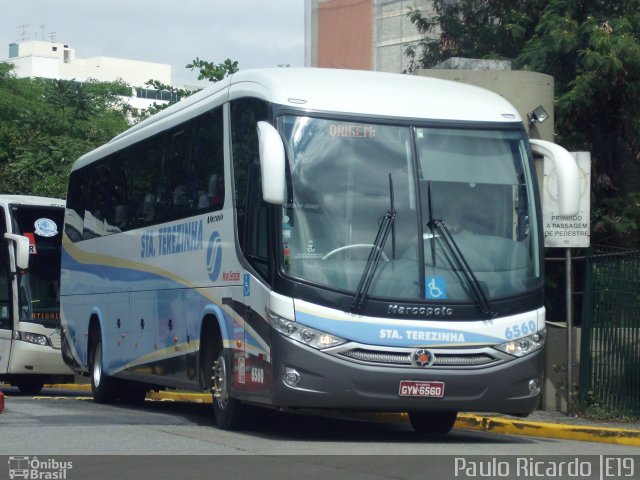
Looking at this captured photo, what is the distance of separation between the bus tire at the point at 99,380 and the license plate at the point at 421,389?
329 inches

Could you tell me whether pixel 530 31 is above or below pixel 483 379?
above

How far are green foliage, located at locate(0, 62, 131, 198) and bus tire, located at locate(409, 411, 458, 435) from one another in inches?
1001

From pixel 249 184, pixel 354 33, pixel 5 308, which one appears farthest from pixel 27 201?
pixel 354 33

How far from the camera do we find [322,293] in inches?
437

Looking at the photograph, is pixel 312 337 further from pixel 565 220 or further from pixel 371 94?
pixel 565 220

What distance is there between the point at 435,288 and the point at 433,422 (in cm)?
243

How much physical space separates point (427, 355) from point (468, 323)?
489mm

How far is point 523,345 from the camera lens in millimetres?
11633

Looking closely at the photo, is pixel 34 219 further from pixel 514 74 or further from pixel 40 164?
pixel 40 164

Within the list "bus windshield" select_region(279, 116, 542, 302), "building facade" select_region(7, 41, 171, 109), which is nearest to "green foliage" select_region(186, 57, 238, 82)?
"bus windshield" select_region(279, 116, 542, 302)

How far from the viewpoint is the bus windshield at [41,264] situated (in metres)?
23.1

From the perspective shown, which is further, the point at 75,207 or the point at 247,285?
the point at 75,207

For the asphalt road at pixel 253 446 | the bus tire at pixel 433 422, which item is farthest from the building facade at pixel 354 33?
the bus tire at pixel 433 422

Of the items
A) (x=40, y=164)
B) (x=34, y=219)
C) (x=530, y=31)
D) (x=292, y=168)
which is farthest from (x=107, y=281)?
(x=40, y=164)
